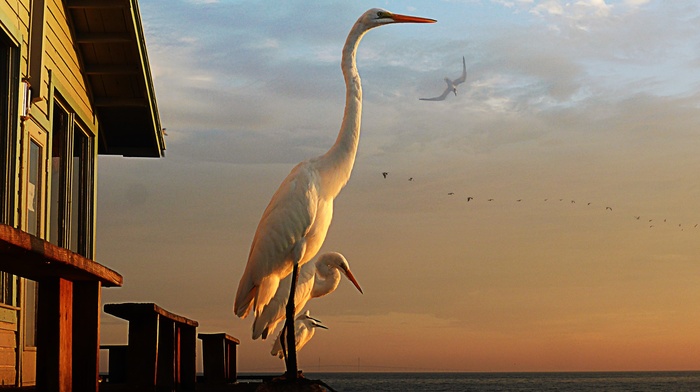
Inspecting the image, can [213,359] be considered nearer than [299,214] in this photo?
No

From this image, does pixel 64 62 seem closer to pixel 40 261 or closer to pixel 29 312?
pixel 29 312

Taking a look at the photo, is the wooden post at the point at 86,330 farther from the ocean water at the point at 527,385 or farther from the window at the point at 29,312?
the ocean water at the point at 527,385

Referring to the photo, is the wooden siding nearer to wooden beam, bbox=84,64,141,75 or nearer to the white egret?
wooden beam, bbox=84,64,141,75

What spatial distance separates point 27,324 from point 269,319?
127 inches

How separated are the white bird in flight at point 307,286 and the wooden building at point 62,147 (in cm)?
196

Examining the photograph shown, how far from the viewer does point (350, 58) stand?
7.13m

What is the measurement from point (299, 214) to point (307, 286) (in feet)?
12.1

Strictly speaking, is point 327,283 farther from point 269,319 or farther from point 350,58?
point 350,58

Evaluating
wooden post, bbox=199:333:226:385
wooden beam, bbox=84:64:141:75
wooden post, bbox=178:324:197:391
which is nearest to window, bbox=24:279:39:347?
wooden post, bbox=178:324:197:391

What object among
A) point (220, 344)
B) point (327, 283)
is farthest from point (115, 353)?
point (327, 283)

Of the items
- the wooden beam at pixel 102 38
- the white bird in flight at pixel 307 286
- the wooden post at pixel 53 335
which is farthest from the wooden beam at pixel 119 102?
the wooden post at pixel 53 335

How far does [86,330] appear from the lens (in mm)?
3527

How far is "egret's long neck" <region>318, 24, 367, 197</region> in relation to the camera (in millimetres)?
6828

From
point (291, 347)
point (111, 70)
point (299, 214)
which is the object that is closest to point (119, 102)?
point (111, 70)
